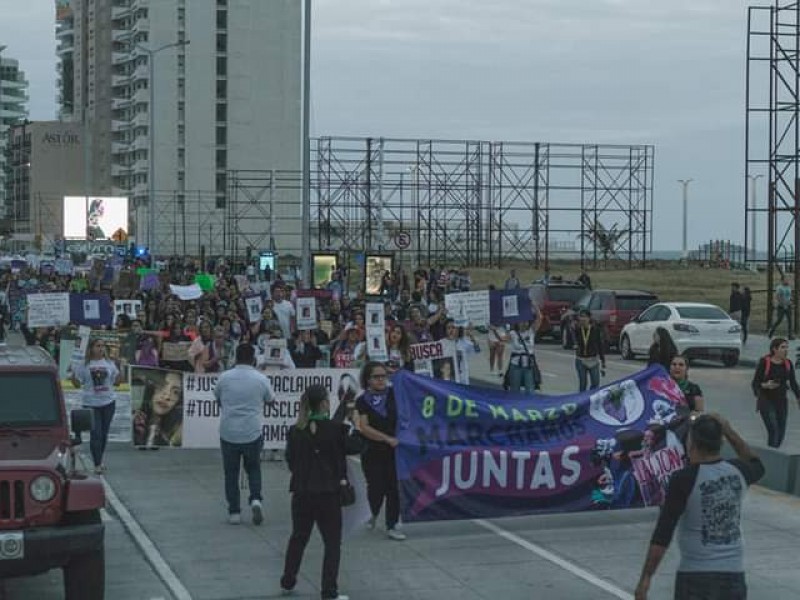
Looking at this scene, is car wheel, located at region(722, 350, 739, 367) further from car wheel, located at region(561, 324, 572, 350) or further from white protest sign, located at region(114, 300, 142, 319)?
white protest sign, located at region(114, 300, 142, 319)

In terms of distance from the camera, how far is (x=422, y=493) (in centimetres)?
1255

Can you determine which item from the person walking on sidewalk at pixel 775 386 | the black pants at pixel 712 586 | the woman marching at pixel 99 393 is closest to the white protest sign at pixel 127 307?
the woman marching at pixel 99 393

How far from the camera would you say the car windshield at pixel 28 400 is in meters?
10.7

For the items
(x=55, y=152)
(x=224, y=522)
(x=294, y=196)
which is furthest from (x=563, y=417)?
(x=55, y=152)

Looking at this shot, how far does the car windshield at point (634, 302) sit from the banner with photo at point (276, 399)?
66.6 feet

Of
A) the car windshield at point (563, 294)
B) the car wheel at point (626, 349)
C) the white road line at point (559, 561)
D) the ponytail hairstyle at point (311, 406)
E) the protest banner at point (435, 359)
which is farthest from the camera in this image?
the car windshield at point (563, 294)

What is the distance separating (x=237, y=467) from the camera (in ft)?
43.3

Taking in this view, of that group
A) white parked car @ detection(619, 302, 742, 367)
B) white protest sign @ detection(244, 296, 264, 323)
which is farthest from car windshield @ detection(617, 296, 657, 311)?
white protest sign @ detection(244, 296, 264, 323)

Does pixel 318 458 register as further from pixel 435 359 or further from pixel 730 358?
pixel 730 358

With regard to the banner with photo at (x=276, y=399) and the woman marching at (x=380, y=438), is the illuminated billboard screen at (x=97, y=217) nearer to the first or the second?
the banner with photo at (x=276, y=399)

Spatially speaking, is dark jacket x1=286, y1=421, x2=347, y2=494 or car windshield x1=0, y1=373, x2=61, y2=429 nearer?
dark jacket x1=286, y1=421, x2=347, y2=494

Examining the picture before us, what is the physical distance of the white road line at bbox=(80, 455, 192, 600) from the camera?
10656mm

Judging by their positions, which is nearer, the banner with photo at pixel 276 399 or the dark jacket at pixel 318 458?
the dark jacket at pixel 318 458

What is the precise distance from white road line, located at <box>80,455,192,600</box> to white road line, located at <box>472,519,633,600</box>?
2.86m
